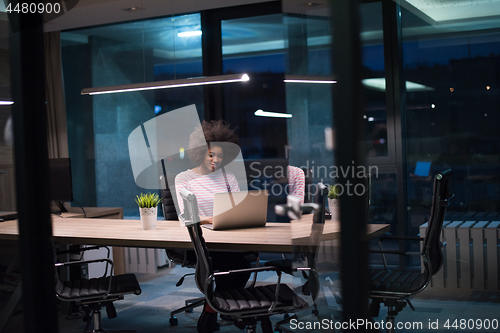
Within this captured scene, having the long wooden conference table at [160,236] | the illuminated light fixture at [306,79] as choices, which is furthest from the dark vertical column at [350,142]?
the long wooden conference table at [160,236]

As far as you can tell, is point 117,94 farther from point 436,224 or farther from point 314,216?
point 314,216

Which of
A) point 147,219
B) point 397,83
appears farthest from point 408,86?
point 147,219

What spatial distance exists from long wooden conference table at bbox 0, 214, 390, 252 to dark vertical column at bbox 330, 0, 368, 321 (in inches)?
59.0

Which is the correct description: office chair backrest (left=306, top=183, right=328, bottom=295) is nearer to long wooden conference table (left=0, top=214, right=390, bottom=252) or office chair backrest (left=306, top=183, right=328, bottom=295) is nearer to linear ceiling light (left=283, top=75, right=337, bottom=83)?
linear ceiling light (left=283, top=75, right=337, bottom=83)

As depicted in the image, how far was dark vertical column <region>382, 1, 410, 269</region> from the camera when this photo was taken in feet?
15.1

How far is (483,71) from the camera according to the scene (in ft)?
13.9

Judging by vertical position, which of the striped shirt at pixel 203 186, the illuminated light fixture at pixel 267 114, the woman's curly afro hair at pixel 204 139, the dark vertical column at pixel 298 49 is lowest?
the striped shirt at pixel 203 186

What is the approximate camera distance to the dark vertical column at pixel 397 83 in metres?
4.62

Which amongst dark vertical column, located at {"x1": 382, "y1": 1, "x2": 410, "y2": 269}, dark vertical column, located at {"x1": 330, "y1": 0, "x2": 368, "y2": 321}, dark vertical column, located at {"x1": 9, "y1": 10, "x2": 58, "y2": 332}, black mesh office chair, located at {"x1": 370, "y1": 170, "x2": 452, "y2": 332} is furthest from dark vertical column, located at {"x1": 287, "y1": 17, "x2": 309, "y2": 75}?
dark vertical column, located at {"x1": 382, "y1": 1, "x2": 410, "y2": 269}

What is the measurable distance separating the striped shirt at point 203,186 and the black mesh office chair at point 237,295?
1.05 m

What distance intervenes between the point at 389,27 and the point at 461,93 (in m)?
0.93

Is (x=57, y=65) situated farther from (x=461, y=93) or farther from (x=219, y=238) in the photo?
(x=461, y=93)

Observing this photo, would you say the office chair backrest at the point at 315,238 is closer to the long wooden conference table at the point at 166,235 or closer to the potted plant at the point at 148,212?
the long wooden conference table at the point at 166,235

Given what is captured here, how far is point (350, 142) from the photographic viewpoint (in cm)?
87
